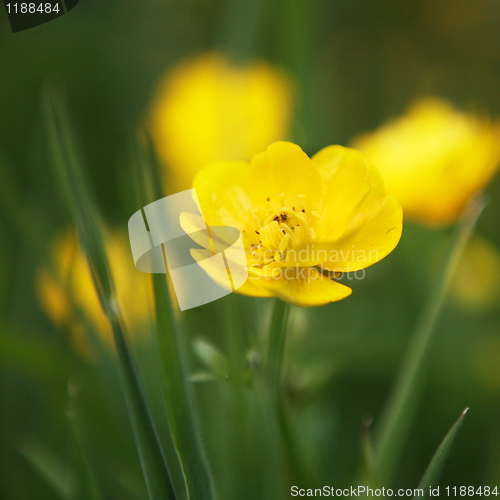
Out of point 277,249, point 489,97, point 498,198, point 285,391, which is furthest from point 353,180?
point 489,97

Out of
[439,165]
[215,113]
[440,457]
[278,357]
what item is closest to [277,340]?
[278,357]

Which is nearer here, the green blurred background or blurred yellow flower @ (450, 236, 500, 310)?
the green blurred background

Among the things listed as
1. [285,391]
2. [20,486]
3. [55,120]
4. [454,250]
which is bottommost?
[20,486]

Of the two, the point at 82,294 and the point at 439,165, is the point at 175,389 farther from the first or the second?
the point at 439,165

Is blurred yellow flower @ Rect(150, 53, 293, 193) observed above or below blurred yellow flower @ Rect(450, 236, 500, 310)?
above

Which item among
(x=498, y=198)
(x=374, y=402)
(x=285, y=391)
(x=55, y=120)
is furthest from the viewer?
(x=498, y=198)

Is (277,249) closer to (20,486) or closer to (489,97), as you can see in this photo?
(20,486)

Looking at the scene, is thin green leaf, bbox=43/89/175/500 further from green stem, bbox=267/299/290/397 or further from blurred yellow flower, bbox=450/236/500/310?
blurred yellow flower, bbox=450/236/500/310

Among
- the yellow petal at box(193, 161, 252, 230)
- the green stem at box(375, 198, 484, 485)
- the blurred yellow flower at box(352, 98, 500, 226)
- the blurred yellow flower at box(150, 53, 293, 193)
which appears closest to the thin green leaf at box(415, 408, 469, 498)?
the green stem at box(375, 198, 484, 485)
